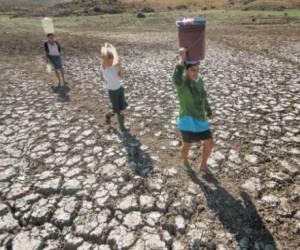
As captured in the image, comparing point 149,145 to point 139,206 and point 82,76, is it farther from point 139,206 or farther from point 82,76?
point 82,76

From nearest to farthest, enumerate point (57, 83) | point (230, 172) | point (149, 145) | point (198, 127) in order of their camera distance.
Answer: point (198, 127) < point (230, 172) < point (149, 145) < point (57, 83)

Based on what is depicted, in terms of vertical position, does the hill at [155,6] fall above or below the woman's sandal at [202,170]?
below

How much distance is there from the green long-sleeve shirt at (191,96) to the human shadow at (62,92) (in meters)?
5.08

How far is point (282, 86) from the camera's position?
362 inches

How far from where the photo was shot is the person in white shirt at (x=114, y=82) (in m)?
6.58

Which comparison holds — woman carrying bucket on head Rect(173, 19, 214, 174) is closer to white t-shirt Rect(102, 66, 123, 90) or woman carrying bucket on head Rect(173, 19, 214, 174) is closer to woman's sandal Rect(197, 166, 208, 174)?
woman's sandal Rect(197, 166, 208, 174)

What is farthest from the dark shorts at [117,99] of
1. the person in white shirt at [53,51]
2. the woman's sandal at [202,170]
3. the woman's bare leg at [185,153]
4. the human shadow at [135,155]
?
the person in white shirt at [53,51]

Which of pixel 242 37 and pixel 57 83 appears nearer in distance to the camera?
pixel 57 83

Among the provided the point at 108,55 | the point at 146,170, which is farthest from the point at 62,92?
the point at 146,170

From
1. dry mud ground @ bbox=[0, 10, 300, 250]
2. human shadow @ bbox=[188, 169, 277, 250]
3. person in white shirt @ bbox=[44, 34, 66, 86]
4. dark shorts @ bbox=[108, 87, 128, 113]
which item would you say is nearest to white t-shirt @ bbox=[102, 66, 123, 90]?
dark shorts @ bbox=[108, 87, 128, 113]

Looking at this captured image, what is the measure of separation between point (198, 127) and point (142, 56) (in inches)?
397

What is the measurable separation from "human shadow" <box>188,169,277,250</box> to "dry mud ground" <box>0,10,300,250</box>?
0.01m

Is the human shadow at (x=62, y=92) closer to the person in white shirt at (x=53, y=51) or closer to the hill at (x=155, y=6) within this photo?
the person in white shirt at (x=53, y=51)

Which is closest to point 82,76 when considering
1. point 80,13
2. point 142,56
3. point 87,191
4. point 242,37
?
point 142,56
